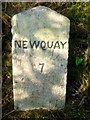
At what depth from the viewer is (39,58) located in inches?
109

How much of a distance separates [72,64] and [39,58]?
0.59 metres

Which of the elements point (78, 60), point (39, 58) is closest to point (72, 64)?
point (78, 60)

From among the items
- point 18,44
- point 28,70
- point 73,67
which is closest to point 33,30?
point 18,44

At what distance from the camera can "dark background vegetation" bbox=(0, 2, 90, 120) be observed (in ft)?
9.61

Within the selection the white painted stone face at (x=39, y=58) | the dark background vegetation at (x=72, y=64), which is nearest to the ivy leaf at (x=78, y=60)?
the dark background vegetation at (x=72, y=64)

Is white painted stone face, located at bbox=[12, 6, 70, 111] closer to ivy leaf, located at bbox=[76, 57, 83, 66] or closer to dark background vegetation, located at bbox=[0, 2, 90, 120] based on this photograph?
dark background vegetation, located at bbox=[0, 2, 90, 120]

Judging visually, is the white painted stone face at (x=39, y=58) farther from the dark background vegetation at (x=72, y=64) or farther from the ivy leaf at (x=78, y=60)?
the ivy leaf at (x=78, y=60)

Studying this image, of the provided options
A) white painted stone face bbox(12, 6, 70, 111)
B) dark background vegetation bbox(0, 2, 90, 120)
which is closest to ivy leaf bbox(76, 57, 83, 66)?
dark background vegetation bbox(0, 2, 90, 120)

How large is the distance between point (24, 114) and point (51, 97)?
0.28m

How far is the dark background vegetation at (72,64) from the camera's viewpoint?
293 centimetres

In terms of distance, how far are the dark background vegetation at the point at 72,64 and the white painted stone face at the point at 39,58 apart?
0.09 m

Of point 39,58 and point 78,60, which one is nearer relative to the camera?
point 39,58

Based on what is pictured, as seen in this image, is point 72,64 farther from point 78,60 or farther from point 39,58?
point 39,58

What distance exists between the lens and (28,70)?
2816 millimetres
